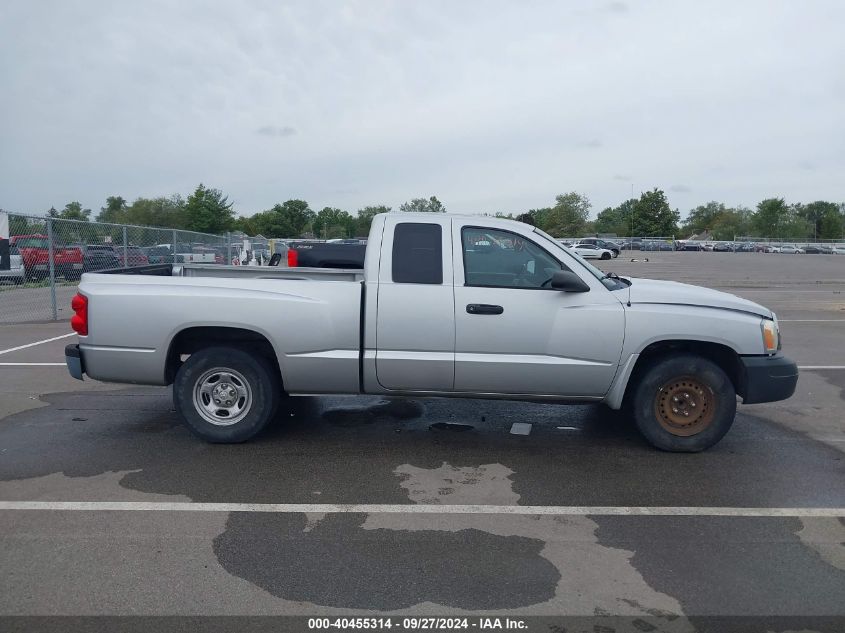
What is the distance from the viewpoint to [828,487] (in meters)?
5.21

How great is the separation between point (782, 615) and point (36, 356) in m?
9.87

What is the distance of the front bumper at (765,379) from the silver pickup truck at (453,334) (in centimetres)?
1

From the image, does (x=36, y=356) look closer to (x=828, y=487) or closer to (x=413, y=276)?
(x=413, y=276)

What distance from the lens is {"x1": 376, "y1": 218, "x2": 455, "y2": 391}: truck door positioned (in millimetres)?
5723

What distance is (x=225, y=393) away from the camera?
6008 millimetres

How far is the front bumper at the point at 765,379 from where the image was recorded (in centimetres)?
570

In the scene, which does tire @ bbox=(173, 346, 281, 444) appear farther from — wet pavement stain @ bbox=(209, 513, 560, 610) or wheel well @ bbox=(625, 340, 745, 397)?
wheel well @ bbox=(625, 340, 745, 397)

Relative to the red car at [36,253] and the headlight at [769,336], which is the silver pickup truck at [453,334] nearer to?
the headlight at [769,336]

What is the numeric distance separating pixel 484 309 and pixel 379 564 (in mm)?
2332

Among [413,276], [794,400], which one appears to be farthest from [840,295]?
[413,276]

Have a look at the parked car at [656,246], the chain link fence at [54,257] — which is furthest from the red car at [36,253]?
the parked car at [656,246]

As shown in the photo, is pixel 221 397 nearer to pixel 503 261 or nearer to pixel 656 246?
pixel 503 261

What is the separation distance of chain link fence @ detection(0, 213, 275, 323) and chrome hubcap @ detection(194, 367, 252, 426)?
716 centimetres

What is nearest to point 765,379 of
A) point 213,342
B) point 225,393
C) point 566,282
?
point 566,282
